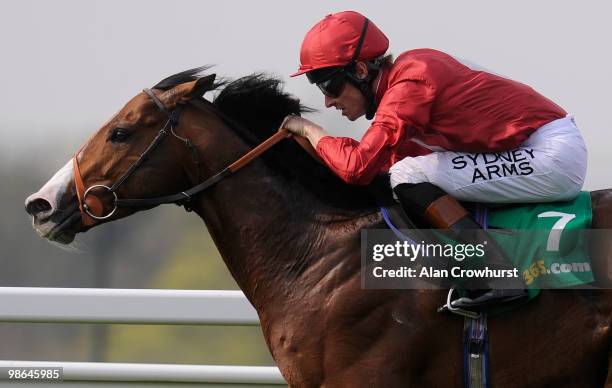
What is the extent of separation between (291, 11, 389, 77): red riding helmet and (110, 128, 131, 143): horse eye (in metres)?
0.76

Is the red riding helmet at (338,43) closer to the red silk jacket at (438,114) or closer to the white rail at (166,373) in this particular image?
the red silk jacket at (438,114)

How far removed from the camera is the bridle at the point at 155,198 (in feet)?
13.4

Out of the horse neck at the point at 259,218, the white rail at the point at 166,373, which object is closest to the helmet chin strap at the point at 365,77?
the horse neck at the point at 259,218

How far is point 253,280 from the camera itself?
412 centimetres

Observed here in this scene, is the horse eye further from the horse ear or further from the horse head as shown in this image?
the horse ear

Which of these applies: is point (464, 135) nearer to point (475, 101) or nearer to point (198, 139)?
point (475, 101)

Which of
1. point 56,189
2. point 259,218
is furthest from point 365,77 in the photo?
point 56,189

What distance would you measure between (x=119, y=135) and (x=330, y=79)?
0.89 metres

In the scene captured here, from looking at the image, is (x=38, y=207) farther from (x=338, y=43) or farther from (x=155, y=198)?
(x=338, y=43)

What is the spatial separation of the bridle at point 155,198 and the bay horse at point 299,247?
12 millimetres

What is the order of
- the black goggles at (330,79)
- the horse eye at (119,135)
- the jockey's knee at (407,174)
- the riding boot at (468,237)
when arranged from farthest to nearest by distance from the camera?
the horse eye at (119,135) → the black goggles at (330,79) → the jockey's knee at (407,174) → the riding boot at (468,237)

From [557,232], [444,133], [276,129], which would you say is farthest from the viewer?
[276,129]

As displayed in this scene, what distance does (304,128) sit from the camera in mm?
4078

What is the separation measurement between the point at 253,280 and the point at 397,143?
33.6 inches
